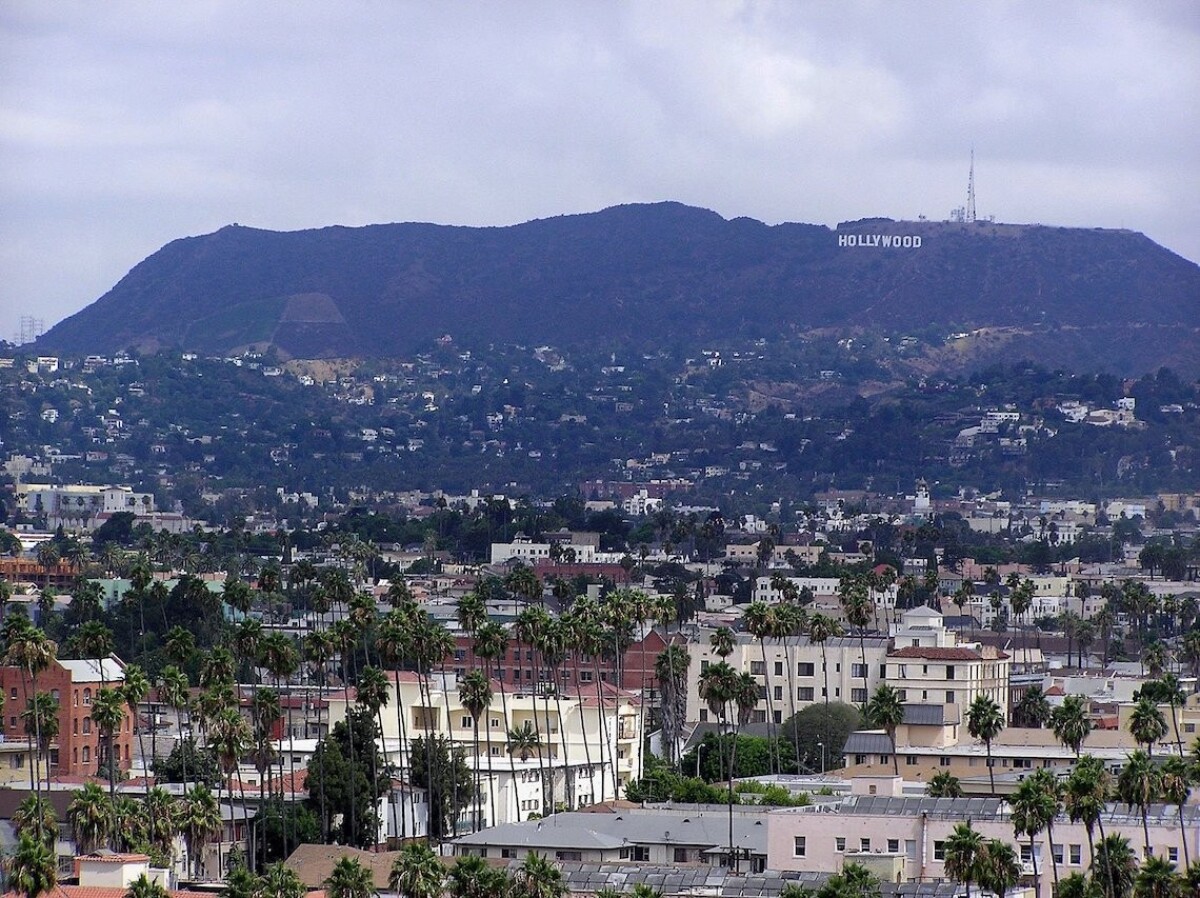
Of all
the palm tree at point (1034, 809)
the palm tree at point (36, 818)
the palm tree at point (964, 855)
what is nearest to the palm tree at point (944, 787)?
the palm tree at point (1034, 809)

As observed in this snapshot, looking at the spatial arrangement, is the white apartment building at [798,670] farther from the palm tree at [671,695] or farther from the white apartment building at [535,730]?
the white apartment building at [535,730]

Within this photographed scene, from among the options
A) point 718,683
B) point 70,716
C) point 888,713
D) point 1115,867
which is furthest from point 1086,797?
point 70,716

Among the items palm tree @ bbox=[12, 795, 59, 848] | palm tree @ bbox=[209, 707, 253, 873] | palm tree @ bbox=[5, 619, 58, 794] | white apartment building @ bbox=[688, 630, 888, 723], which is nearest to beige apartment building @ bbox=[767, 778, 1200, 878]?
palm tree @ bbox=[12, 795, 59, 848]

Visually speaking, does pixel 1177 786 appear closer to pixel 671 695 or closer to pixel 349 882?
pixel 349 882

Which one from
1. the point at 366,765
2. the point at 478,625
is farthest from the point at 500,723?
the point at 366,765

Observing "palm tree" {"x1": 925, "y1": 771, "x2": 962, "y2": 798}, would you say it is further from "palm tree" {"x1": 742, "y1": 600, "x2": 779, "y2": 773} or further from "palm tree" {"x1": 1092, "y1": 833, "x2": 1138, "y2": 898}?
"palm tree" {"x1": 742, "y1": 600, "x2": 779, "y2": 773}

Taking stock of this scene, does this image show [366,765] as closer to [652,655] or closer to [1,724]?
[1,724]

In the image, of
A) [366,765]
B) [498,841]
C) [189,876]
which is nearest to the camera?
[498,841]
